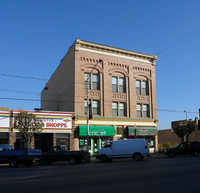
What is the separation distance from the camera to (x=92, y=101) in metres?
31.5

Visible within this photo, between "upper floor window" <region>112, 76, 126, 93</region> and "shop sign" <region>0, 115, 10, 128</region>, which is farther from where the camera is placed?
"upper floor window" <region>112, 76, 126, 93</region>

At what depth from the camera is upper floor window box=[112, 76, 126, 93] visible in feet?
110

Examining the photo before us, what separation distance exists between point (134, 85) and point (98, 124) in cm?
A: 824

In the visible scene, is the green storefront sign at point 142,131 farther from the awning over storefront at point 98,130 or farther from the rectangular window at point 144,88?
the rectangular window at point 144,88

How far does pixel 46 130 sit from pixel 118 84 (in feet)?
38.8

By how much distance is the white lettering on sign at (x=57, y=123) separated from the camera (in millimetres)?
28255

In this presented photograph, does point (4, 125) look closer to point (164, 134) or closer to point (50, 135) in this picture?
point (50, 135)

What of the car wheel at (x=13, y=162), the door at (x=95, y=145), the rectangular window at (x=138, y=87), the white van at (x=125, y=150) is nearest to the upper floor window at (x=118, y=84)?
the rectangular window at (x=138, y=87)

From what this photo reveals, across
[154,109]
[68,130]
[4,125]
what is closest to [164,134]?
[154,109]

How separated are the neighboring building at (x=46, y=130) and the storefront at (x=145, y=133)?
8458 mm

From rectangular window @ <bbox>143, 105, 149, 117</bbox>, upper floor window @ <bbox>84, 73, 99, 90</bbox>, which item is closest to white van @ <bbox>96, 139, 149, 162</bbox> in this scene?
upper floor window @ <bbox>84, 73, 99, 90</bbox>

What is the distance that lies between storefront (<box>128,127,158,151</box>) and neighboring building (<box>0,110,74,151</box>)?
333 inches

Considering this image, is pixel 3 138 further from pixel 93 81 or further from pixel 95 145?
pixel 93 81

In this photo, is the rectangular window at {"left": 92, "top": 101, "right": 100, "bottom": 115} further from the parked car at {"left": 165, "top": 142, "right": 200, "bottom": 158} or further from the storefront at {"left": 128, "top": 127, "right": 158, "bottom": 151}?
the parked car at {"left": 165, "top": 142, "right": 200, "bottom": 158}
